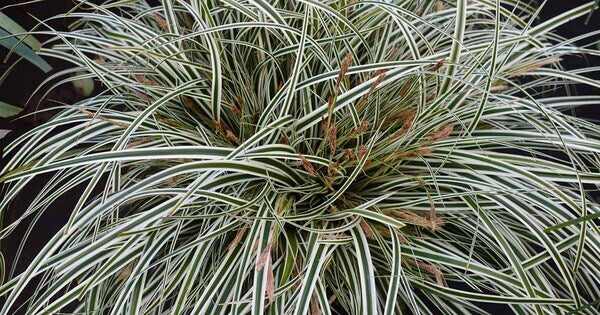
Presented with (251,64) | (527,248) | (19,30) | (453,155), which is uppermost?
(19,30)

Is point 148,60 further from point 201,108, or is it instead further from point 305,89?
point 305,89

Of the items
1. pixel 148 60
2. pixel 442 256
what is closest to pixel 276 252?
pixel 442 256

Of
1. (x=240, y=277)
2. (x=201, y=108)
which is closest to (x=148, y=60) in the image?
(x=201, y=108)

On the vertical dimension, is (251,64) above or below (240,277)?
above

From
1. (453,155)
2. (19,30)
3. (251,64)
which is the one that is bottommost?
(453,155)

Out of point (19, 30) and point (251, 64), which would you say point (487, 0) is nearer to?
point (251, 64)

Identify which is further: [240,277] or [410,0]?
[410,0]
